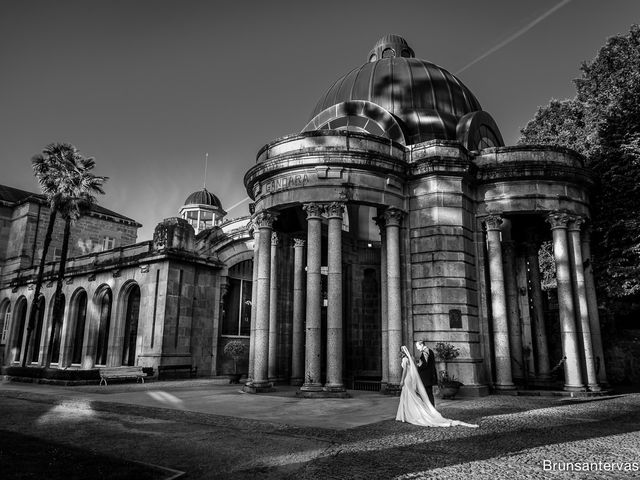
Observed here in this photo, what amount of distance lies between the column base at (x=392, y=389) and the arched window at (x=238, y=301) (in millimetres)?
13209

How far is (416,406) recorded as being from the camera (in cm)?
1059

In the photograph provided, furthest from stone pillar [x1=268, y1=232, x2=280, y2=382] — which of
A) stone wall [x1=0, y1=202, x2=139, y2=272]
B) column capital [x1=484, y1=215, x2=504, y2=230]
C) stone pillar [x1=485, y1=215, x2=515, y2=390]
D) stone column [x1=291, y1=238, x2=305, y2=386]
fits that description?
stone wall [x1=0, y1=202, x2=139, y2=272]

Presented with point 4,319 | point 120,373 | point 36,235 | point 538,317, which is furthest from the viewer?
Answer: point 36,235

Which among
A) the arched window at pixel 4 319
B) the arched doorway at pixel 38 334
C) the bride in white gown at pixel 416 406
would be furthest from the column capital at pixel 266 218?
the arched window at pixel 4 319

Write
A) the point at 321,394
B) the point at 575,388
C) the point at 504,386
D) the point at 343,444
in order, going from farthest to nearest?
1. the point at 504,386
2. the point at 575,388
3. the point at 321,394
4. the point at 343,444

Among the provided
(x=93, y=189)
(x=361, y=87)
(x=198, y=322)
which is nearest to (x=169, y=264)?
(x=198, y=322)

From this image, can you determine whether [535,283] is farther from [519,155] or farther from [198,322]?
[198,322]

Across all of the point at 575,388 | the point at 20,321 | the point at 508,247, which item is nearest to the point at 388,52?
the point at 508,247

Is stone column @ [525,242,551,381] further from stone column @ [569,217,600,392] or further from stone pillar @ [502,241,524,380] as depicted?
stone column @ [569,217,600,392]

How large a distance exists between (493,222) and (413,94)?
24.7ft

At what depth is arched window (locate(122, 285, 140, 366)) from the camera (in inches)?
1085

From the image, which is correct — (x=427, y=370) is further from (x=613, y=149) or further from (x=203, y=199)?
(x=203, y=199)

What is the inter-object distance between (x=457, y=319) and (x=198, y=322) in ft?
47.8

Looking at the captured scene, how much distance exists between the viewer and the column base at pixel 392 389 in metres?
16.0
